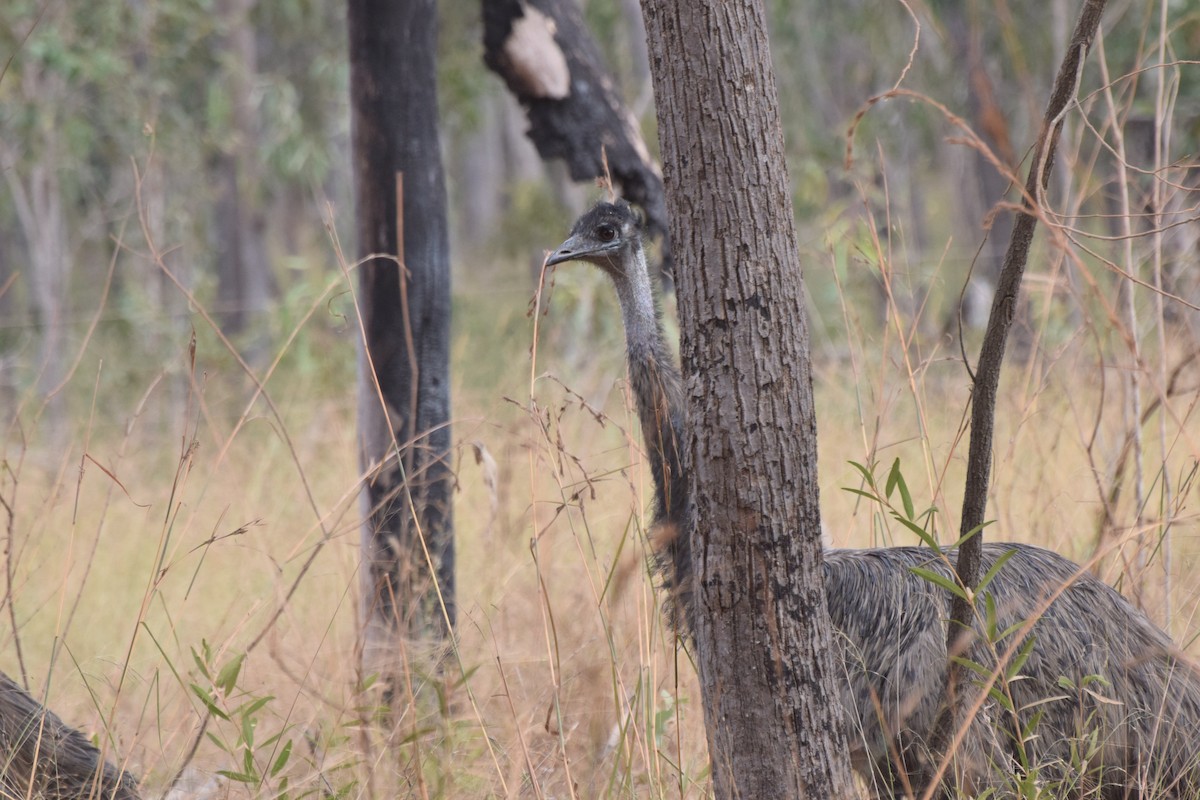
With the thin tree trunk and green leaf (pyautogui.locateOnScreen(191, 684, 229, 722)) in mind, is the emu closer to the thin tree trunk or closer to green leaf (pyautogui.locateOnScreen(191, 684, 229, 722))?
green leaf (pyautogui.locateOnScreen(191, 684, 229, 722))

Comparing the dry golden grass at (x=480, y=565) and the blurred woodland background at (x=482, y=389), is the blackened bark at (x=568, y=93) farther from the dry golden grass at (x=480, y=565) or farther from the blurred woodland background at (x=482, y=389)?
the blurred woodland background at (x=482, y=389)

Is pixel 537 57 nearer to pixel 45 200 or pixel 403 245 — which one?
pixel 403 245

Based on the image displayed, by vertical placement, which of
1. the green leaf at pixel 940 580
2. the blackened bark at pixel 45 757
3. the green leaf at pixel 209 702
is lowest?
the blackened bark at pixel 45 757

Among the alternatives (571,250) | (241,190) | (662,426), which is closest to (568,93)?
(571,250)

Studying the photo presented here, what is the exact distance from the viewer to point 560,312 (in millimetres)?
9016

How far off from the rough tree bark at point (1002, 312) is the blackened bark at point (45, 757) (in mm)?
1718

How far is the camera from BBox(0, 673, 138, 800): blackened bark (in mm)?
2699

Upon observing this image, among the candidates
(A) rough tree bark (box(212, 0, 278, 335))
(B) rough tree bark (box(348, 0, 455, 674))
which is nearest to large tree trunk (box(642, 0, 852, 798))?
(B) rough tree bark (box(348, 0, 455, 674))

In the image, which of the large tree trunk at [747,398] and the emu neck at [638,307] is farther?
the emu neck at [638,307]

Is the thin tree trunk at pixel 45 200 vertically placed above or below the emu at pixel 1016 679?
above

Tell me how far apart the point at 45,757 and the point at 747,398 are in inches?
66.5

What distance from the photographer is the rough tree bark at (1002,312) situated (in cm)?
211

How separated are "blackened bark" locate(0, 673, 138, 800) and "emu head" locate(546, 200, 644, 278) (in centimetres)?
154

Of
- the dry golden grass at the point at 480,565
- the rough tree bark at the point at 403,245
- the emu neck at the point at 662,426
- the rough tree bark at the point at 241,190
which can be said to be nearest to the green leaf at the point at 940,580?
the dry golden grass at the point at 480,565
